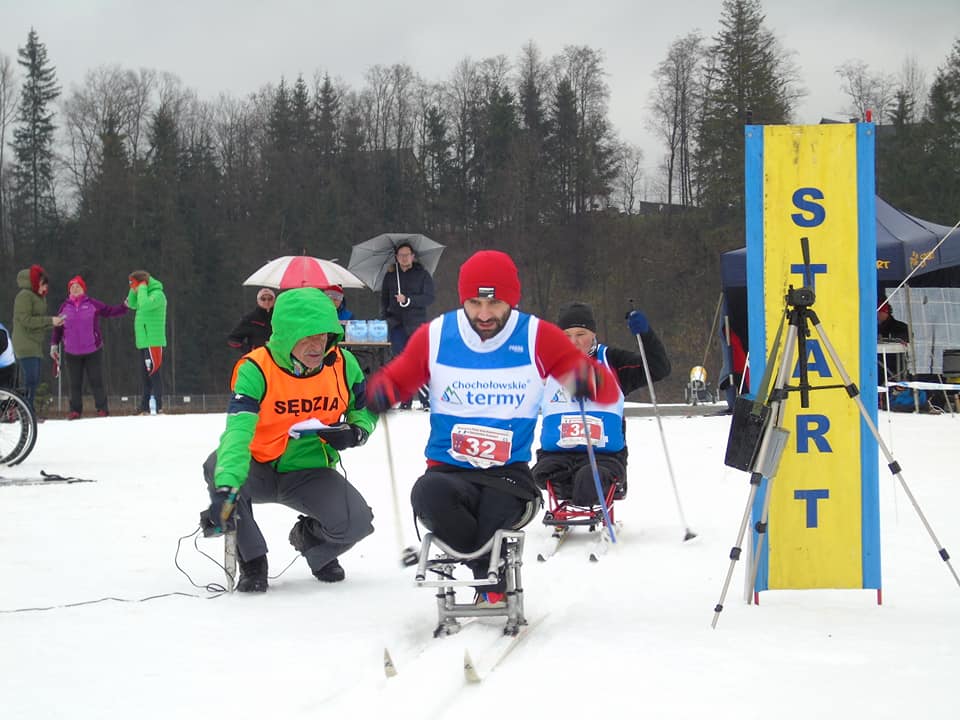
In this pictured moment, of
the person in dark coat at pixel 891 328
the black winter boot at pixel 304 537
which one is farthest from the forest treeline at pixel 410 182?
the black winter boot at pixel 304 537

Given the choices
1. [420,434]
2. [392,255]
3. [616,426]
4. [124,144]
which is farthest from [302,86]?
[616,426]

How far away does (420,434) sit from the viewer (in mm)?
11648

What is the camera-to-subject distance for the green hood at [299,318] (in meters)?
4.95

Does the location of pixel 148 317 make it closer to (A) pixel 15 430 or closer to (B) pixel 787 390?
(A) pixel 15 430

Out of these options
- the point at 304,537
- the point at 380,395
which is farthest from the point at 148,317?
the point at 380,395

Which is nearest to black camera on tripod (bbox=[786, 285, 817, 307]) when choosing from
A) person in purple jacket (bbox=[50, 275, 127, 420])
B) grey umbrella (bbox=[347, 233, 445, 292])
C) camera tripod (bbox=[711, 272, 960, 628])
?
camera tripod (bbox=[711, 272, 960, 628])

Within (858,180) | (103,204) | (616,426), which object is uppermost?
(103,204)

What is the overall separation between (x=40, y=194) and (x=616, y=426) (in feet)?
161

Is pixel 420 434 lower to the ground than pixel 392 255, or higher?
lower

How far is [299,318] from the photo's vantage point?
16.2ft

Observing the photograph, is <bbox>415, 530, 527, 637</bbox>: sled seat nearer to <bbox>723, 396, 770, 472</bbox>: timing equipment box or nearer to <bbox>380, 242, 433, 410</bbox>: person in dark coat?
<bbox>723, 396, 770, 472</bbox>: timing equipment box

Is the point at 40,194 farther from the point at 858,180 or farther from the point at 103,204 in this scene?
the point at 858,180

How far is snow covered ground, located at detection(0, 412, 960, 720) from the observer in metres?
3.33

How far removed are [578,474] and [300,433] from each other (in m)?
1.97
